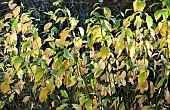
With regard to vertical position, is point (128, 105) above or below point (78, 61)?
below

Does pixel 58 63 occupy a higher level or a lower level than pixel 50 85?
higher

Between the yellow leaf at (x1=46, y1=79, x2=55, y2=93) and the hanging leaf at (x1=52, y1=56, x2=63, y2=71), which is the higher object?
the hanging leaf at (x1=52, y1=56, x2=63, y2=71)

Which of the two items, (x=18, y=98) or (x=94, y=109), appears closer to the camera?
(x=94, y=109)

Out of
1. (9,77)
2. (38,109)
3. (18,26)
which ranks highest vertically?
(18,26)

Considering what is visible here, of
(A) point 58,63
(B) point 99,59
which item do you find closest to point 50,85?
(A) point 58,63

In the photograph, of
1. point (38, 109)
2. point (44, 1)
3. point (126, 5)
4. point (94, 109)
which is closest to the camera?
point (94, 109)

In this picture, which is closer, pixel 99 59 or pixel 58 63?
pixel 58 63

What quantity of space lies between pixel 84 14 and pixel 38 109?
3.25 ft

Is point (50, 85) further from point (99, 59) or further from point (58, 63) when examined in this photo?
point (99, 59)

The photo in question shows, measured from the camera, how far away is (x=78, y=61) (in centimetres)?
171

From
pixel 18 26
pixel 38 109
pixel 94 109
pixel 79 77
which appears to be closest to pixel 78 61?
pixel 79 77

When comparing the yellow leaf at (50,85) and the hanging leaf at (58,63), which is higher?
the hanging leaf at (58,63)

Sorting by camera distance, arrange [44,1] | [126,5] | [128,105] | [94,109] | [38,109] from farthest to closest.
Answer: [44,1] < [126,5] < [38,109] < [128,105] < [94,109]

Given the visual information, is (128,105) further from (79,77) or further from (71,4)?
(71,4)
